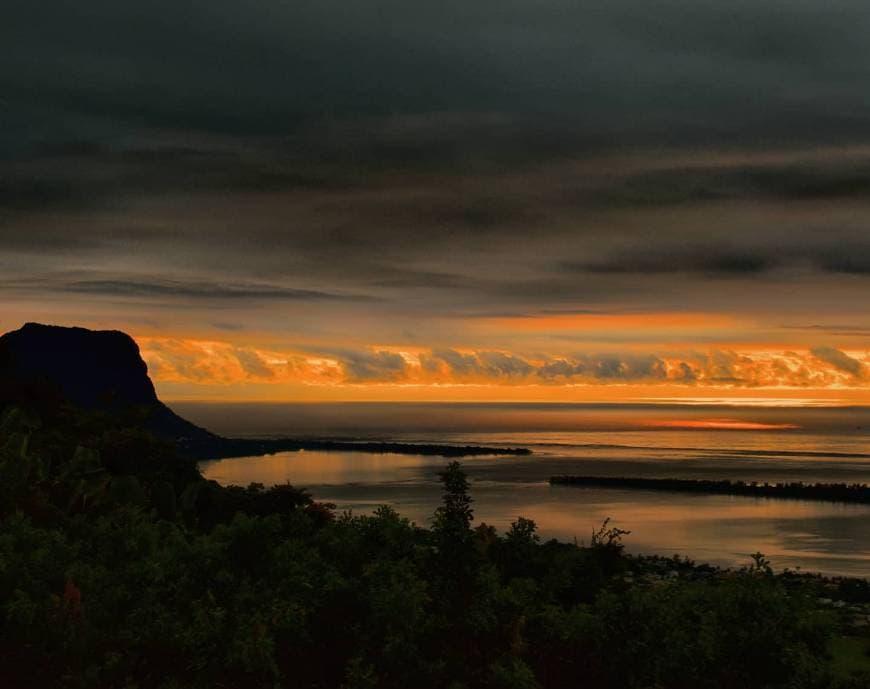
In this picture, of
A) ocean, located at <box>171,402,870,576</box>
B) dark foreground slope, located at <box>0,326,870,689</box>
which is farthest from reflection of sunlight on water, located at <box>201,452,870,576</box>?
dark foreground slope, located at <box>0,326,870,689</box>

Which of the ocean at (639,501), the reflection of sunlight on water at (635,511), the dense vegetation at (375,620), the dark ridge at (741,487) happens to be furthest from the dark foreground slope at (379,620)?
the dark ridge at (741,487)

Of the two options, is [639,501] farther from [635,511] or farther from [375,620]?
[375,620]

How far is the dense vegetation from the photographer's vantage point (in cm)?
1135

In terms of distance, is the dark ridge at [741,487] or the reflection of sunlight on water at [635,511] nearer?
the reflection of sunlight on water at [635,511]

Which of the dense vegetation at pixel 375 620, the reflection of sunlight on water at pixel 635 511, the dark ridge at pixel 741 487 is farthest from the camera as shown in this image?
the dark ridge at pixel 741 487

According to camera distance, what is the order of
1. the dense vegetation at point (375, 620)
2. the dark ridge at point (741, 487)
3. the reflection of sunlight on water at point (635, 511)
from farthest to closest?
the dark ridge at point (741, 487), the reflection of sunlight on water at point (635, 511), the dense vegetation at point (375, 620)

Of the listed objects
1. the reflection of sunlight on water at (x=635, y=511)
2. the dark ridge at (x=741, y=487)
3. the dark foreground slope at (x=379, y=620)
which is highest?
the dark foreground slope at (x=379, y=620)

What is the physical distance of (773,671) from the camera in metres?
11.2

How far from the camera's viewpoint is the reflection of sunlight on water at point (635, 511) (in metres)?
82.0

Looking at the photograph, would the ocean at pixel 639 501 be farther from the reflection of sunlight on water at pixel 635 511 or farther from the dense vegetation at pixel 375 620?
the dense vegetation at pixel 375 620

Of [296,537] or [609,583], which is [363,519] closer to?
[296,537]

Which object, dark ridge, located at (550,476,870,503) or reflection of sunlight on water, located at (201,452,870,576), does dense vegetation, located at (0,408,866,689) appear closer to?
reflection of sunlight on water, located at (201,452,870,576)

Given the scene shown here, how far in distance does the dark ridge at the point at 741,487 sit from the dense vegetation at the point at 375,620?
12034cm

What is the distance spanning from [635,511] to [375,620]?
103 meters
